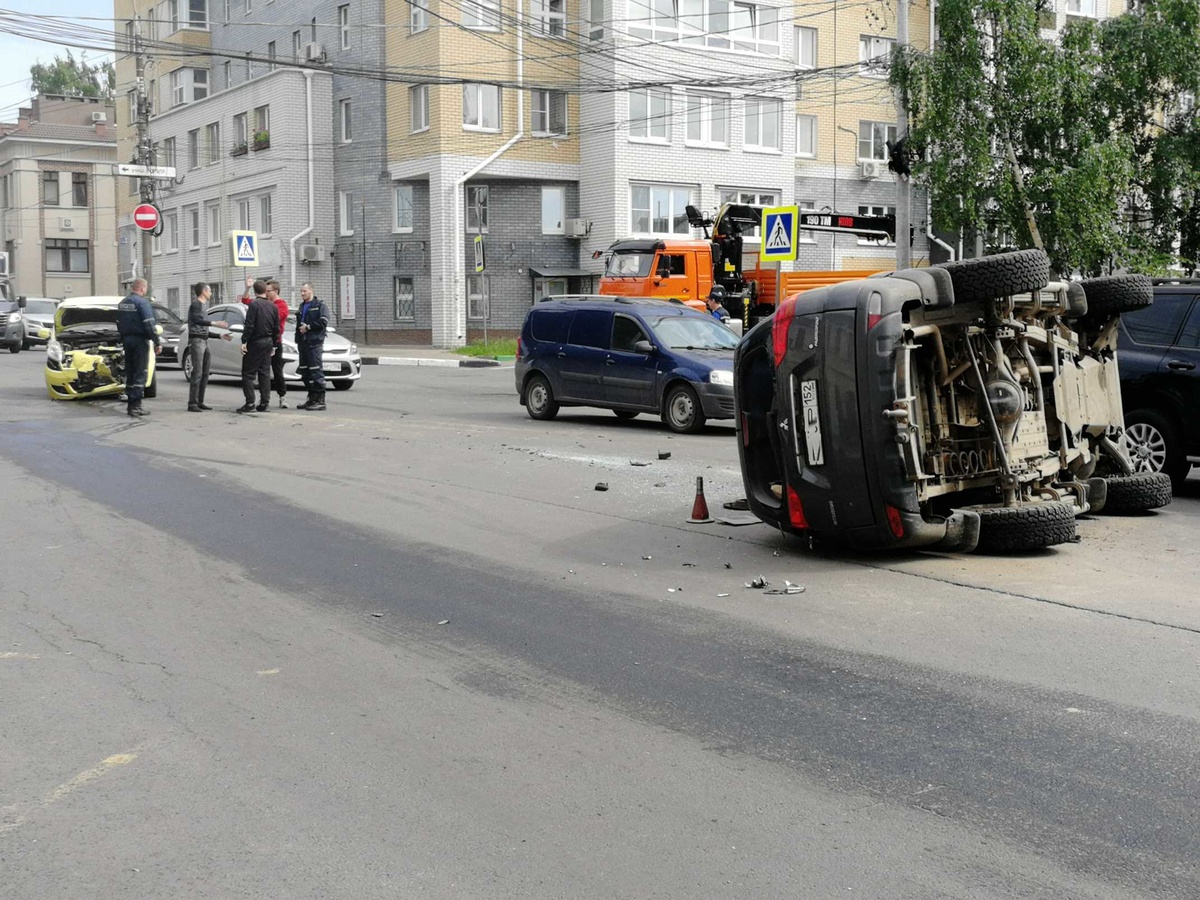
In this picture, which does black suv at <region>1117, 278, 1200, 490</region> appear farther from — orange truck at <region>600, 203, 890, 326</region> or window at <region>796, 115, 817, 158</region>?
window at <region>796, 115, 817, 158</region>

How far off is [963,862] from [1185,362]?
871 centimetres

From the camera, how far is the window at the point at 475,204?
43.3m

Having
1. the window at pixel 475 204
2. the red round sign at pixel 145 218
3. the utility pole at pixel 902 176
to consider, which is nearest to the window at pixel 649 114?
the window at pixel 475 204

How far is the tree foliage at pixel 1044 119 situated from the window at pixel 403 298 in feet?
77.7

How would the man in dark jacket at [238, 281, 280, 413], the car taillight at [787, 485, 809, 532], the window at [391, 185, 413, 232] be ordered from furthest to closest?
the window at [391, 185, 413, 232] → the man in dark jacket at [238, 281, 280, 413] → the car taillight at [787, 485, 809, 532]

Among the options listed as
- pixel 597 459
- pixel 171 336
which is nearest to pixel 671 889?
pixel 597 459

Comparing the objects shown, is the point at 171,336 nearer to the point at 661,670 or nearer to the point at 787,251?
the point at 787,251

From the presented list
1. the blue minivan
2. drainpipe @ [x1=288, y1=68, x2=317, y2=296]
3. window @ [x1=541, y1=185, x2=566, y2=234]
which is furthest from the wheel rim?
drainpipe @ [x1=288, y1=68, x2=317, y2=296]

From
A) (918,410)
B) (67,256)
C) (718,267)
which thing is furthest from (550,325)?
(67,256)

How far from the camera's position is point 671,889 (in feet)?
13.0

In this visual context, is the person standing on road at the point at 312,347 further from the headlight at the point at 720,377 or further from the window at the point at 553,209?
the window at the point at 553,209

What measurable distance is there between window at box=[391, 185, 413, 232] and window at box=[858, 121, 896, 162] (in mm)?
16861

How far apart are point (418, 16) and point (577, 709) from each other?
4016cm

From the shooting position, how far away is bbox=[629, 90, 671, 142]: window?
4228 cm
